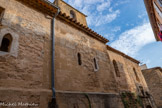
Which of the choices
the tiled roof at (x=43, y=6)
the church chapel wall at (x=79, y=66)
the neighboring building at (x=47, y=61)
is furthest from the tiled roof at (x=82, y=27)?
the tiled roof at (x=43, y=6)

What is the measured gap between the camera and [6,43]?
3.38 metres

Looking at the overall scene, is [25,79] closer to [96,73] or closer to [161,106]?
[96,73]

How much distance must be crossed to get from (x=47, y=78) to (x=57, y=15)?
Result: 2.99 metres

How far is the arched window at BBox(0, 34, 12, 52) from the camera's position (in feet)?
10.8

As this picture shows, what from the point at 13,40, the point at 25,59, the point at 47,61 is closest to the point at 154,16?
the point at 47,61

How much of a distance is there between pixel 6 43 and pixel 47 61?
1342 millimetres

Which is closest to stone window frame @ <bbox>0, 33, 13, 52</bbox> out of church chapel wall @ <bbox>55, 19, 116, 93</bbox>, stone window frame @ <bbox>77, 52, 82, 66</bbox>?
church chapel wall @ <bbox>55, 19, 116, 93</bbox>

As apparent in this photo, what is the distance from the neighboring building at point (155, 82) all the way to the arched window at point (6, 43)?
17.7 metres

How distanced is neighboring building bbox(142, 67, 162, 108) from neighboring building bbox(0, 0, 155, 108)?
1293 cm

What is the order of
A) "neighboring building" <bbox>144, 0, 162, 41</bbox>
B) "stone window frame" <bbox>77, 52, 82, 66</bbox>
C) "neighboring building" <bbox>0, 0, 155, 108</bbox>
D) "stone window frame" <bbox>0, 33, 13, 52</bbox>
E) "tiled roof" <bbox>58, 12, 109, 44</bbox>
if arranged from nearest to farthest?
"neighboring building" <bbox>0, 0, 155, 108</bbox>, "stone window frame" <bbox>0, 33, 13, 52</bbox>, "stone window frame" <bbox>77, 52, 82, 66</bbox>, "tiled roof" <bbox>58, 12, 109, 44</bbox>, "neighboring building" <bbox>144, 0, 162, 41</bbox>

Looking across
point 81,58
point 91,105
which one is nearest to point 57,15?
point 81,58

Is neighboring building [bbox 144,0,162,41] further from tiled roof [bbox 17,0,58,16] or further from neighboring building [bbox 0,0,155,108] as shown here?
tiled roof [bbox 17,0,58,16]

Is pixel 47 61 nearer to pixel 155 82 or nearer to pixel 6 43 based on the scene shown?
pixel 6 43

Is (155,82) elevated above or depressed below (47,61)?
below
